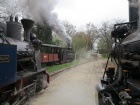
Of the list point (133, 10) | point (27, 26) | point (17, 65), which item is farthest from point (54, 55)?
point (133, 10)

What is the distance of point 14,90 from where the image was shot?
5910 mm

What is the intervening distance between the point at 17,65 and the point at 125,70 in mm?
3845

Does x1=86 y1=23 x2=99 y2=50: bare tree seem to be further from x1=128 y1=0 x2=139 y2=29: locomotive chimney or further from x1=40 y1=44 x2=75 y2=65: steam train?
x1=128 y1=0 x2=139 y2=29: locomotive chimney

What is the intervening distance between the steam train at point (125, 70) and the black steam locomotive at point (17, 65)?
2.07 m

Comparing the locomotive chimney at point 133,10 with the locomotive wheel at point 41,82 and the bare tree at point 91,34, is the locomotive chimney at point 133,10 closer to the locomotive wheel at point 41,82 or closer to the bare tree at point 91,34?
the locomotive wheel at point 41,82

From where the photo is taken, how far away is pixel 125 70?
15.1 ft

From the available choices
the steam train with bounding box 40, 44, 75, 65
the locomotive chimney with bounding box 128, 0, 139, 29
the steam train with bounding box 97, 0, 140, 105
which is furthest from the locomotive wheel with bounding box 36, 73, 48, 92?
the steam train with bounding box 40, 44, 75, 65

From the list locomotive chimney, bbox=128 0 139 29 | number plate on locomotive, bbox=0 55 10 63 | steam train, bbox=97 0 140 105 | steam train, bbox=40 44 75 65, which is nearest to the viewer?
steam train, bbox=97 0 140 105

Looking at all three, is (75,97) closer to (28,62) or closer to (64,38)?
(28,62)

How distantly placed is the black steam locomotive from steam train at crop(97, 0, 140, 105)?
2.07m

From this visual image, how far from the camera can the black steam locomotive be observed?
188 inches

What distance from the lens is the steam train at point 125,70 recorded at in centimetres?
357

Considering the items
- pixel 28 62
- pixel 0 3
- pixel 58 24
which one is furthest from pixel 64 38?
pixel 28 62

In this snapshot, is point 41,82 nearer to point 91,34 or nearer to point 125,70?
point 125,70
